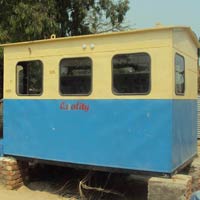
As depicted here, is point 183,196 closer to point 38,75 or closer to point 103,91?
point 103,91

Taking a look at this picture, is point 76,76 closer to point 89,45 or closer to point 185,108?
point 89,45

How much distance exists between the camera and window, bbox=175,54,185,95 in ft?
21.7

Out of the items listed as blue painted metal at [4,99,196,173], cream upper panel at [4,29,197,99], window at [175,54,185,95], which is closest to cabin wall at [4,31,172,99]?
cream upper panel at [4,29,197,99]

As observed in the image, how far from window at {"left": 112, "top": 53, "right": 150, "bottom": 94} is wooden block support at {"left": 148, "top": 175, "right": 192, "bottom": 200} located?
1417mm

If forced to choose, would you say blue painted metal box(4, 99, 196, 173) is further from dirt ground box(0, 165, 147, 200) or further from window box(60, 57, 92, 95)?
dirt ground box(0, 165, 147, 200)

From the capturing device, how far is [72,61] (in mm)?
7250

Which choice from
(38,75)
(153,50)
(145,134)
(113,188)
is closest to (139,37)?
(153,50)

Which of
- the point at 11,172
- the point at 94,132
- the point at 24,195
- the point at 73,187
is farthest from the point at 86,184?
the point at 11,172

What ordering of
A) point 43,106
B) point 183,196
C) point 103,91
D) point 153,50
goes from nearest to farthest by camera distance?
1. point 183,196
2. point 153,50
3. point 103,91
4. point 43,106

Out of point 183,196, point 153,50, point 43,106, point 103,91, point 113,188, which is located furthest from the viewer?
point 113,188

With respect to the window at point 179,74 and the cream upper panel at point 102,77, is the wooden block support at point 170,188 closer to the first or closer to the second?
the cream upper panel at point 102,77

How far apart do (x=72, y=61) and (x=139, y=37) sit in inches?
53.7

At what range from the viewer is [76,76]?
7.22m

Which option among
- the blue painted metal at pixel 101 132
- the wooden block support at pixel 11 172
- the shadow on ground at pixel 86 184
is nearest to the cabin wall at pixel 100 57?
the blue painted metal at pixel 101 132
